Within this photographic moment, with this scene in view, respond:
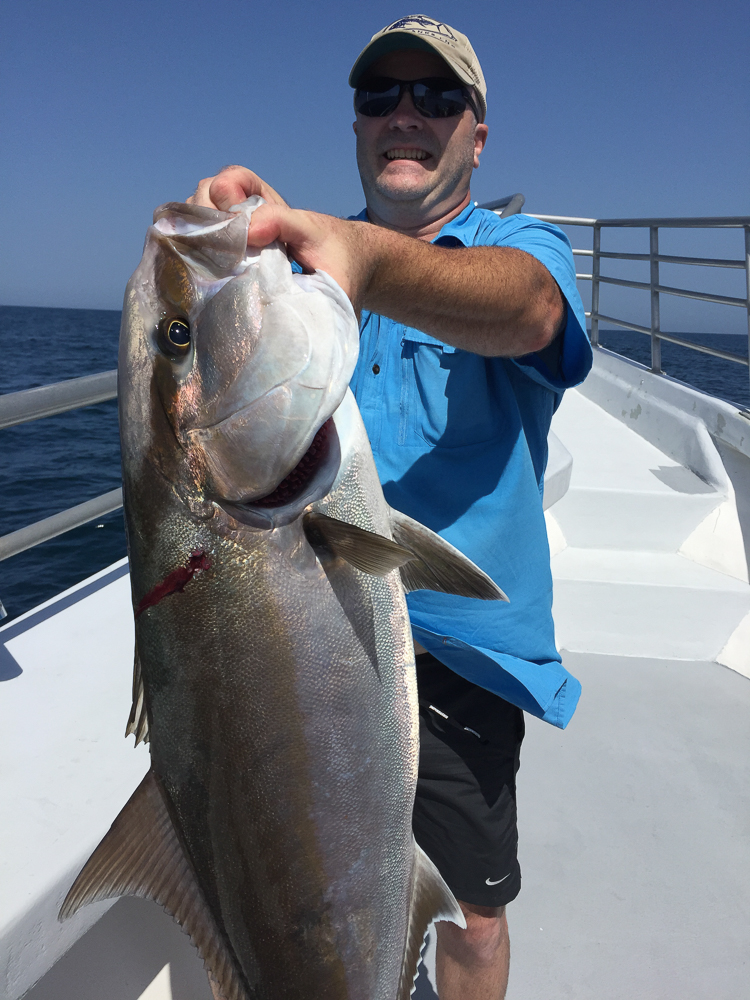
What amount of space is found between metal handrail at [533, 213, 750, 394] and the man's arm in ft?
9.38

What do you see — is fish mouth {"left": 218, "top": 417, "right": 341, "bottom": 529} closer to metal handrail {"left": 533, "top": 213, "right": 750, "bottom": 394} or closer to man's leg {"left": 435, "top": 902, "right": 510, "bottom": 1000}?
man's leg {"left": 435, "top": 902, "right": 510, "bottom": 1000}

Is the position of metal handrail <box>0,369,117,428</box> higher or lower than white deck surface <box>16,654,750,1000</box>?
higher

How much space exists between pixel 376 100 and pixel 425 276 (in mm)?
977

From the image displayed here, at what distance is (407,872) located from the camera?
3.79 feet

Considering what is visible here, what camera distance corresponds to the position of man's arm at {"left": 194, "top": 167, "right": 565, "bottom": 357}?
1.02 m

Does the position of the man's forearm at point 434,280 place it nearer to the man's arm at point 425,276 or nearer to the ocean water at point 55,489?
the man's arm at point 425,276

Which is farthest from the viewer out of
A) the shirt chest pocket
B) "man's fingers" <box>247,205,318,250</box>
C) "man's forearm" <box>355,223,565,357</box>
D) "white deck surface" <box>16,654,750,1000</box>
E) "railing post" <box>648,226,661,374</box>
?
"railing post" <box>648,226,661,374</box>

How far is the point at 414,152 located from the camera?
1.84 metres

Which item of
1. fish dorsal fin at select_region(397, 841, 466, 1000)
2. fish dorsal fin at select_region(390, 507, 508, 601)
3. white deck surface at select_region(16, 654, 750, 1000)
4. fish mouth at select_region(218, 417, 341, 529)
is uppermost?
fish mouth at select_region(218, 417, 341, 529)

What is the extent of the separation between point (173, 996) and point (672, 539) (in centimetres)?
340

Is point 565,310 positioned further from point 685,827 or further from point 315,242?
point 685,827

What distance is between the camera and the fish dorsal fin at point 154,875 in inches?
42.1

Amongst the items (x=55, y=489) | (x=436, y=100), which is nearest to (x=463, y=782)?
(x=436, y=100)

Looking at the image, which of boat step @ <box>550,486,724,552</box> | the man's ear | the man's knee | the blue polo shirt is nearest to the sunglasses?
the man's ear
